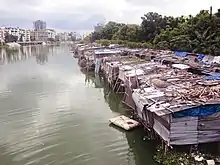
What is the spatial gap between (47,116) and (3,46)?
94501 millimetres

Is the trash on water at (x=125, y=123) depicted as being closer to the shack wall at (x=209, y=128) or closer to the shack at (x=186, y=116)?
the shack at (x=186, y=116)

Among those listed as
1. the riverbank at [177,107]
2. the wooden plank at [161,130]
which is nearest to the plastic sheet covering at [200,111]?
the riverbank at [177,107]

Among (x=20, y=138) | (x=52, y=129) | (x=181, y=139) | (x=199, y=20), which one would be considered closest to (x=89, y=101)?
(x=52, y=129)

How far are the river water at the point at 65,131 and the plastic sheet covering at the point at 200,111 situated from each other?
2.46 meters

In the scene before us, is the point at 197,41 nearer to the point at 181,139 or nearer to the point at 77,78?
the point at 77,78

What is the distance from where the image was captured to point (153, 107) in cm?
1198

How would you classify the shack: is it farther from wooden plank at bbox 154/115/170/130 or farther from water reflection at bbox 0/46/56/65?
water reflection at bbox 0/46/56/65

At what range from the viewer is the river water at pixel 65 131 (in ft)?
41.4

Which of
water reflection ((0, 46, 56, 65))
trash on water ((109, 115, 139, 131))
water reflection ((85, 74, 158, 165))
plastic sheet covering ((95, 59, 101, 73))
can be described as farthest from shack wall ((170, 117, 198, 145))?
water reflection ((0, 46, 56, 65))

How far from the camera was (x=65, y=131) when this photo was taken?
15.8m

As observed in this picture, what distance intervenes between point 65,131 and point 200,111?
7.73 m

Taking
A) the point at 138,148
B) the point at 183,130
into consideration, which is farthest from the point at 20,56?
the point at 183,130

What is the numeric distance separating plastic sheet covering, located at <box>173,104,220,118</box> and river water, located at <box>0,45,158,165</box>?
2.46 meters

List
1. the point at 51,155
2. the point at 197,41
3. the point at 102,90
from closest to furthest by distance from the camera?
1. the point at 51,155
2. the point at 102,90
3. the point at 197,41
